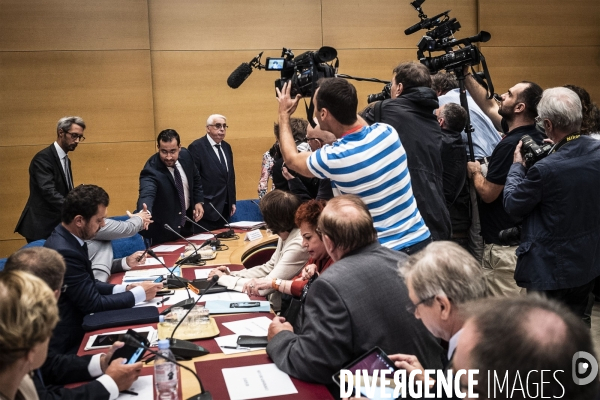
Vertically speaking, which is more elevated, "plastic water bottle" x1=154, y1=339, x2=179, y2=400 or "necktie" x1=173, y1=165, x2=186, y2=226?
"necktie" x1=173, y1=165, x2=186, y2=226

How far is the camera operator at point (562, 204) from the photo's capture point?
274 cm

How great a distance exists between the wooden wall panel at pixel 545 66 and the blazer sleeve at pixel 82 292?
5.98m

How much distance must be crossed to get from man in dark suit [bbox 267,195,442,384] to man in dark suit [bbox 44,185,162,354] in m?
1.02

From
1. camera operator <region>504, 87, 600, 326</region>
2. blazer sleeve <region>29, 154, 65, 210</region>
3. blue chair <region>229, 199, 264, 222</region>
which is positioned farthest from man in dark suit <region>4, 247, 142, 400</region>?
blue chair <region>229, 199, 264, 222</region>

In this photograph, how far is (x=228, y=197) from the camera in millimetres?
5922

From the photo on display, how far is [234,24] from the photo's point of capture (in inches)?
267

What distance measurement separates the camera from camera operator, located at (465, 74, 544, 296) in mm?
3201

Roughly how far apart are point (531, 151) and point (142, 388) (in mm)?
2034

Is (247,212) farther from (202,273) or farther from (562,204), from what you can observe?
(562,204)

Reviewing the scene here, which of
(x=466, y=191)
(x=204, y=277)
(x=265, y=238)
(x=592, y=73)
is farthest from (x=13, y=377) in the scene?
(x=592, y=73)

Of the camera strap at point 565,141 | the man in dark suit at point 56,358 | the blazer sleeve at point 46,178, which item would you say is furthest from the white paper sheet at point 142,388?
the blazer sleeve at point 46,178

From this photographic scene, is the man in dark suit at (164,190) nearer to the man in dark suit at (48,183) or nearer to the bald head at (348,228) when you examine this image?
the man in dark suit at (48,183)

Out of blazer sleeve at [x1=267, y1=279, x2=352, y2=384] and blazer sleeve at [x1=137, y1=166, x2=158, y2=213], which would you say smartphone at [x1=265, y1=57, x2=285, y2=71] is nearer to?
blazer sleeve at [x1=267, y1=279, x2=352, y2=384]

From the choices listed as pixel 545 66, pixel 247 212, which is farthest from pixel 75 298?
pixel 545 66
